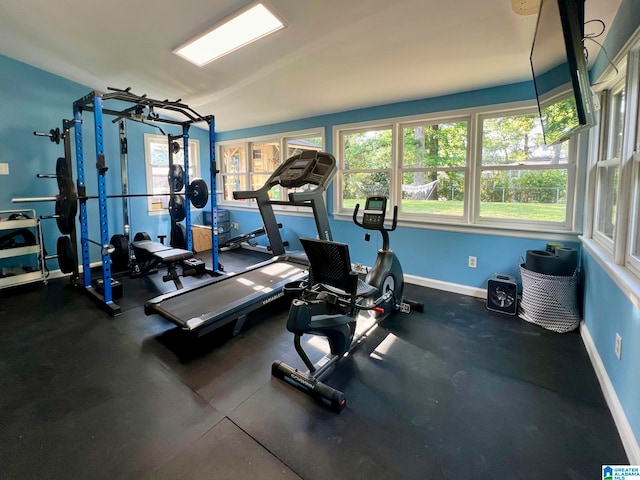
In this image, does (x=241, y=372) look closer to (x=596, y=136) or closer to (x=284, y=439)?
(x=284, y=439)

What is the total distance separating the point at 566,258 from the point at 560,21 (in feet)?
7.10

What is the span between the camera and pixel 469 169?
3658 millimetres

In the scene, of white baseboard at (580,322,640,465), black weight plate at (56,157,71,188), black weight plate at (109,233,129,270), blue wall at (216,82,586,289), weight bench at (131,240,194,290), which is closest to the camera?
white baseboard at (580,322,640,465)

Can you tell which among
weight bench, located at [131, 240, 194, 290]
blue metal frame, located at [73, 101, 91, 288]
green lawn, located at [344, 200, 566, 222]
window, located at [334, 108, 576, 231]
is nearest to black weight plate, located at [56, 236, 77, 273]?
blue metal frame, located at [73, 101, 91, 288]

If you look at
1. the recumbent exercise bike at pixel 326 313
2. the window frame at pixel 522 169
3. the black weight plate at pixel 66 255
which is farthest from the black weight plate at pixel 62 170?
the window frame at pixel 522 169

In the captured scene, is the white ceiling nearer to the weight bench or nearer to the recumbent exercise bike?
the recumbent exercise bike

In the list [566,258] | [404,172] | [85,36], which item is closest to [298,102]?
[404,172]

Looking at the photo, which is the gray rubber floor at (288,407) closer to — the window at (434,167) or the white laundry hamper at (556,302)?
the white laundry hamper at (556,302)

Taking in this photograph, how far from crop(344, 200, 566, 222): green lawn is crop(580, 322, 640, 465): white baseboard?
1287 millimetres

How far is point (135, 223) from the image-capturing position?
541cm

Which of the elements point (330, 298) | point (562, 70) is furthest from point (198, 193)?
point (562, 70)

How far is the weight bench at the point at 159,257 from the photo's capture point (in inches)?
149

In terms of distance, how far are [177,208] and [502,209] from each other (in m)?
4.42

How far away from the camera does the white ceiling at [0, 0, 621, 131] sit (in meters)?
2.35
